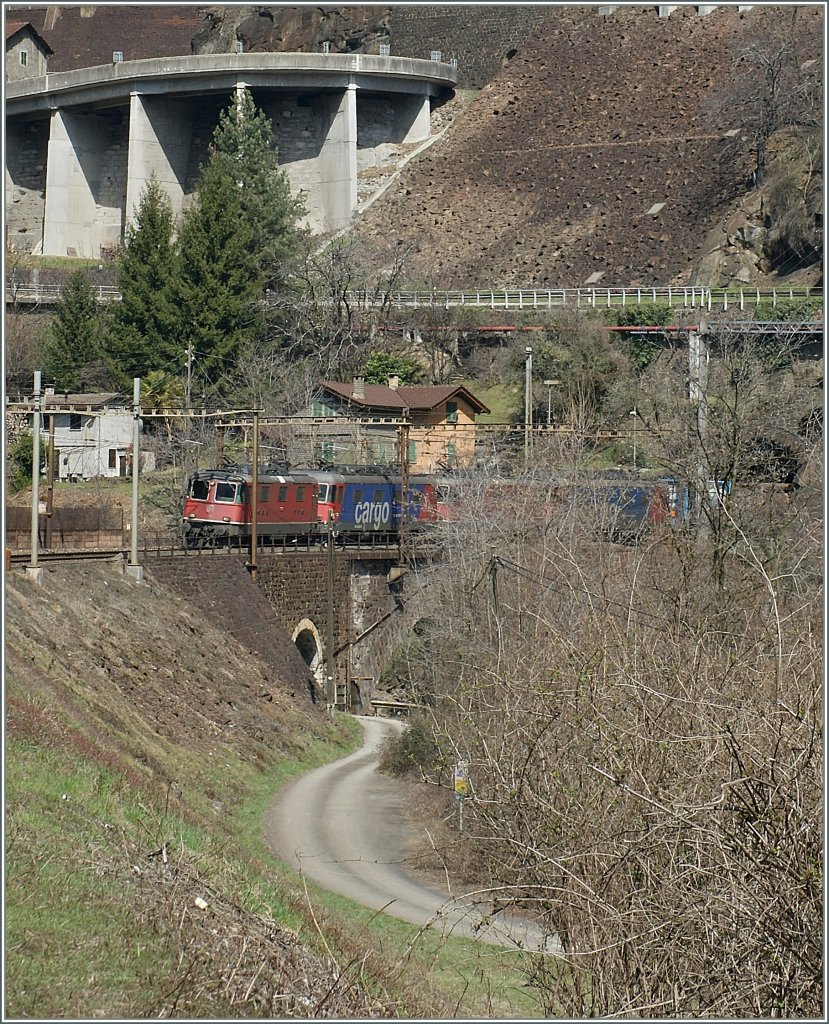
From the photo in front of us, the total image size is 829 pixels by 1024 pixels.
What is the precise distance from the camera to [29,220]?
8819 cm

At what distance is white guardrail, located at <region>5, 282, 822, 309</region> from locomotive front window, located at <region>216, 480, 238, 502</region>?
25536mm

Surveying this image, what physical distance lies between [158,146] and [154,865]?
7332 centimetres

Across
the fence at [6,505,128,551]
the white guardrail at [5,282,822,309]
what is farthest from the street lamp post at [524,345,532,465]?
the white guardrail at [5,282,822,309]

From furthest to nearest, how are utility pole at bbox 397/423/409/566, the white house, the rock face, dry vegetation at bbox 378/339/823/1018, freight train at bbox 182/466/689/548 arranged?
the rock face → the white house → utility pole at bbox 397/423/409/566 → freight train at bbox 182/466/689/548 → dry vegetation at bbox 378/339/823/1018

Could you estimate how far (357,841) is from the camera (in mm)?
25578

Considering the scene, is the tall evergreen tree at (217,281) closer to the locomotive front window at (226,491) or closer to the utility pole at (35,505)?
the locomotive front window at (226,491)

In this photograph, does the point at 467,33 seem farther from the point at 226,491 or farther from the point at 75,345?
the point at 226,491

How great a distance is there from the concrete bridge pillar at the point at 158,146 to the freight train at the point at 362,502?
37734 mm

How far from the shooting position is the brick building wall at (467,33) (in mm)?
92875

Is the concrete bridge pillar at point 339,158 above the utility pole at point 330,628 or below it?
above

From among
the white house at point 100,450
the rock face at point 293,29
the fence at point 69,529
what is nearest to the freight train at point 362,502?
the fence at point 69,529

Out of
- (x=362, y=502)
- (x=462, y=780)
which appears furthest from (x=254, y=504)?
(x=462, y=780)

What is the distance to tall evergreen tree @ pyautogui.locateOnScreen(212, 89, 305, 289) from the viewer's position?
71562 mm

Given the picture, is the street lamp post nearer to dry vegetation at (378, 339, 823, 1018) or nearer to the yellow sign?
the yellow sign
